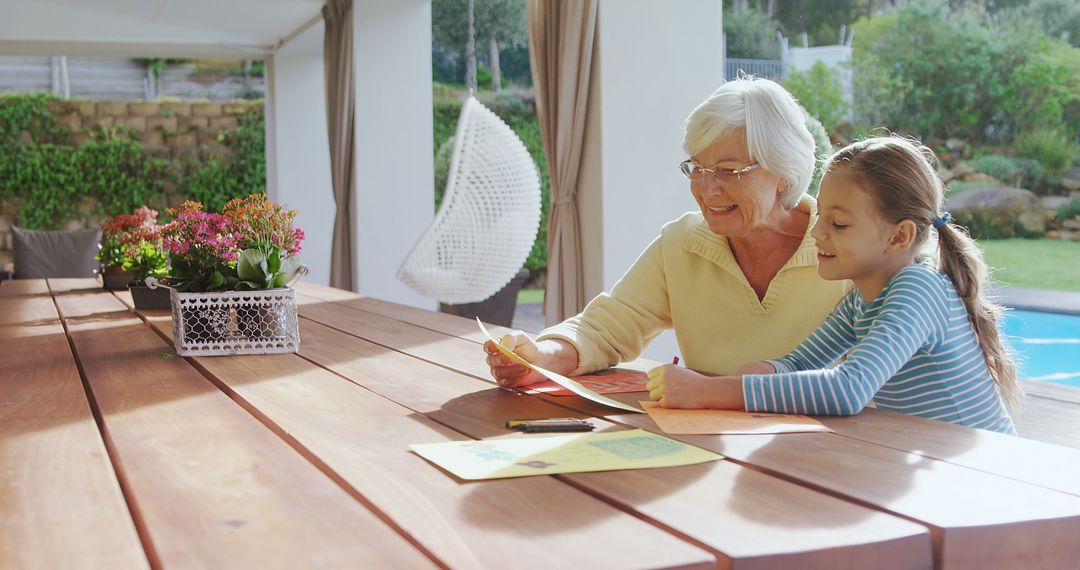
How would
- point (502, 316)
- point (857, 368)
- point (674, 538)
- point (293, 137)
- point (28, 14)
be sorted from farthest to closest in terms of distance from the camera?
point (293, 137) → point (28, 14) → point (502, 316) → point (857, 368) → point (674, 538)

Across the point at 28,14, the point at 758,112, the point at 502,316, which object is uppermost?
the point at 28,14

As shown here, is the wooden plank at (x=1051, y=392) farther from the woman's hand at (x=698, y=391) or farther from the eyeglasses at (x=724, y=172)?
the woman's hand at (x=698, y=391)

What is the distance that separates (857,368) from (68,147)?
982 centimetres

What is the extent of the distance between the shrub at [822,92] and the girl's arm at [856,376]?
9.58 m

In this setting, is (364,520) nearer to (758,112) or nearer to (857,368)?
(857,368)

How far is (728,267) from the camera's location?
194 centimetres

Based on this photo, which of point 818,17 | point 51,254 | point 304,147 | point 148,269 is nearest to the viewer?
point 148,269

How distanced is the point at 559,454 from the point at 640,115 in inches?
111

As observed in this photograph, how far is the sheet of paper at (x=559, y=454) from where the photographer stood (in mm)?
1028

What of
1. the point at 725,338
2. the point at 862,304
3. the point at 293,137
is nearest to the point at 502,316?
the point at 293,137

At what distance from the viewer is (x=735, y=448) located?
1122mm

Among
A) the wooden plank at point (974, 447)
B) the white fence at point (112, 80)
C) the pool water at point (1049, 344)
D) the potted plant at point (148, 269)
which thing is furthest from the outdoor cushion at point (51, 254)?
the pool water at point (1049, 344)

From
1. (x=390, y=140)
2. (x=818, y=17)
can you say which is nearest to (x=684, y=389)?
(x=390, y=140)

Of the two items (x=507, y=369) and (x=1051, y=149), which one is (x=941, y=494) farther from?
(x=1051, y=149)
